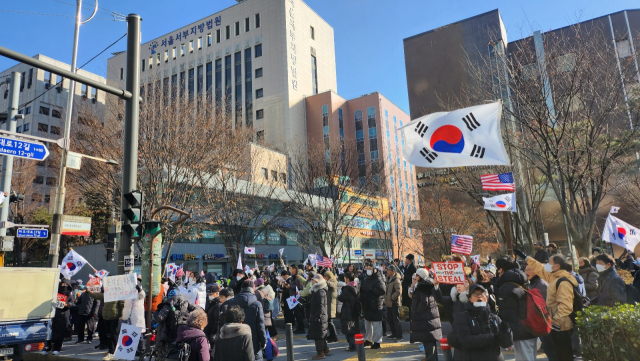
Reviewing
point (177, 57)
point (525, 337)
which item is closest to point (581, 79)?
point (525, 337)

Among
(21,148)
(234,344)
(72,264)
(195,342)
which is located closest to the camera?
(234,344)

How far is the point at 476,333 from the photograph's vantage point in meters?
5.18

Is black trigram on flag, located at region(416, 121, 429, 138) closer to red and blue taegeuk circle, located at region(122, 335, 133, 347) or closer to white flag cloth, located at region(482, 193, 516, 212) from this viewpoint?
red and blue taegeuk circle, located at region(122, 335, 133, 347)

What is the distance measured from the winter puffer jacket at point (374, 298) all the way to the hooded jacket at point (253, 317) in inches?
122

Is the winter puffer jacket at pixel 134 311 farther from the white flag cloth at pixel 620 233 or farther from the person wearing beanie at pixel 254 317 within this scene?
the white flag cloth at pixel 620 233

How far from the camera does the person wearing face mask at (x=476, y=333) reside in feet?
16.8

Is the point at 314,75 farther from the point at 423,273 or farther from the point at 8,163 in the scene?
the point at 423,273

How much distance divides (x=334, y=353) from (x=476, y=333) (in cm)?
489

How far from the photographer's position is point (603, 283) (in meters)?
7.36

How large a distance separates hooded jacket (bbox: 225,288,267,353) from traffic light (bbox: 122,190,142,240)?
3055 millimetres

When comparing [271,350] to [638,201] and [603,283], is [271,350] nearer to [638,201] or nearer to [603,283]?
[603,283]

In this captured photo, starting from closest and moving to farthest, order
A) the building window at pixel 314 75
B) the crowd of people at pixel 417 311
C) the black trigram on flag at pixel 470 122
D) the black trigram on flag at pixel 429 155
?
the crowd of people at pixel 417 311, the black trigram on flag at pixel 470 122, the black trigram on flag at pixel 429 155, the building window at pixel 314 75

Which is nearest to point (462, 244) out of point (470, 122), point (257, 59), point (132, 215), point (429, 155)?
point (429, 155)

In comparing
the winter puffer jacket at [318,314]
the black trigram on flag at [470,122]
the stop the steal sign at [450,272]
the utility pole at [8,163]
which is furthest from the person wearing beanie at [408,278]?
the utility pole at [8,163]
